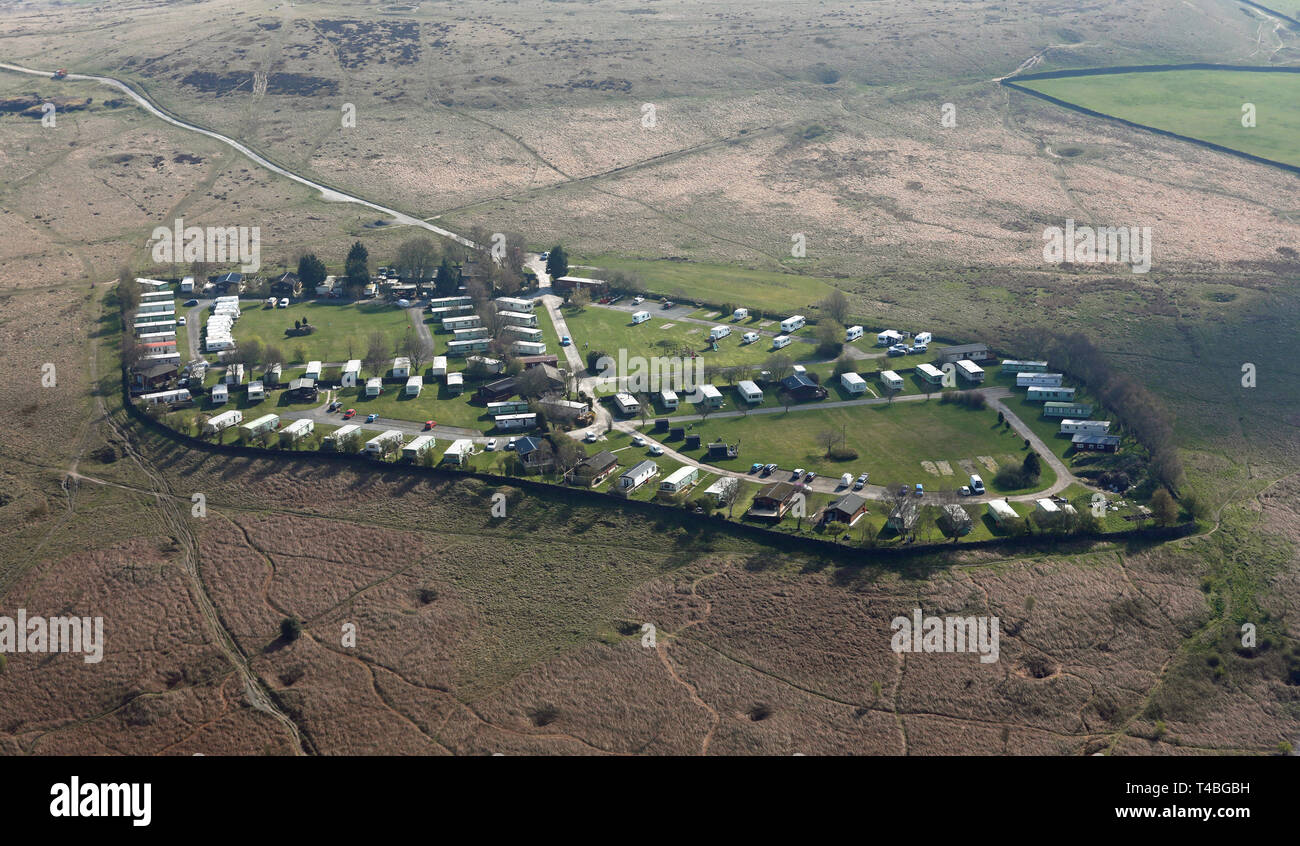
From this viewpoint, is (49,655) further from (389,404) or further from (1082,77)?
(1082,77)

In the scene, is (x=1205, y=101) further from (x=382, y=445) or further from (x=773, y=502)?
(x=382, y=445)

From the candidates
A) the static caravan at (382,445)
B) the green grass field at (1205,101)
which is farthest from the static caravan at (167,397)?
the green grass field at (1205,101)

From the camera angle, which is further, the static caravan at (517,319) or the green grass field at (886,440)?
the static caravan at (517,319)

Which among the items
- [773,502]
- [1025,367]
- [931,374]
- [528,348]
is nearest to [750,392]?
[931,374]

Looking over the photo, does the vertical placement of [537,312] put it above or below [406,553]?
above

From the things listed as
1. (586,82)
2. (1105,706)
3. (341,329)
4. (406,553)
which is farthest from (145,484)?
(586,82)

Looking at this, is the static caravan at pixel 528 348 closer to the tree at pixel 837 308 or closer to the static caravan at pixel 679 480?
the static caravan at pixel 679 480
